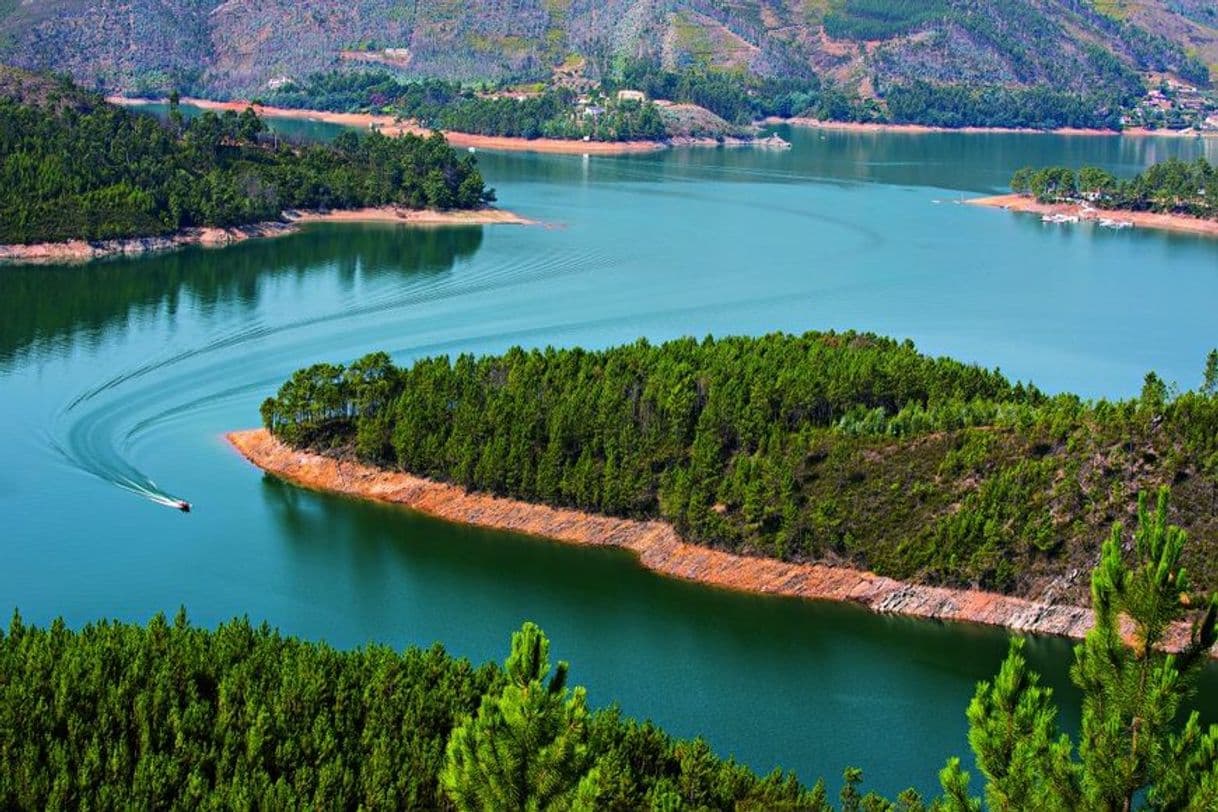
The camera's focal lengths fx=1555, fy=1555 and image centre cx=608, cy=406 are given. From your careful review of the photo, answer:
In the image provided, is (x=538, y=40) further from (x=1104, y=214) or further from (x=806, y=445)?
(x=806, y=445)

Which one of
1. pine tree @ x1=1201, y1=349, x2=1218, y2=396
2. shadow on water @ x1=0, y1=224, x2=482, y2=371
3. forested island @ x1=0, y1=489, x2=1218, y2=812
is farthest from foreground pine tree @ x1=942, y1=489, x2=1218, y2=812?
shadow on water @ x1=0, y1=224, x2=482, y2=371

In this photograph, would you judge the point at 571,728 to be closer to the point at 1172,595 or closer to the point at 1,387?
the point at 1172,595

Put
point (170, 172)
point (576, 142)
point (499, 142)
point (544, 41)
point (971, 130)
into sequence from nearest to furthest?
point (170, 172) → point (499, 142) → point (576, 142) → point (971, 130) → point (544, 41)

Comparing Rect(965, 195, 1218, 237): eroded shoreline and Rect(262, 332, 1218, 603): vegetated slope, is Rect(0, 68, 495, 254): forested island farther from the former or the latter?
Rect(262, 332, 1218, 603): vegetated slope

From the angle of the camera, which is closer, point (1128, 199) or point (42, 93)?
point (42, 93)

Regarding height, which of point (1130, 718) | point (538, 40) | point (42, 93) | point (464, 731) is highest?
point (538, 40)

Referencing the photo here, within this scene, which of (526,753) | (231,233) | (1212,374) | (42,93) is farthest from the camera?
(42,93)

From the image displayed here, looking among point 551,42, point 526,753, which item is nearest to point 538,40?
point 551,42

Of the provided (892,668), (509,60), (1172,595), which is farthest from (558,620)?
(509,60)

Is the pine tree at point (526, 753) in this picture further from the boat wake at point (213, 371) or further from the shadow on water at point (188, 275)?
the shadow on water at point (188, 275)
